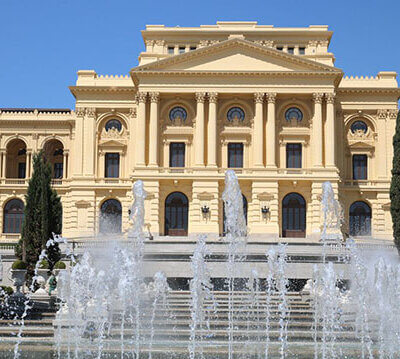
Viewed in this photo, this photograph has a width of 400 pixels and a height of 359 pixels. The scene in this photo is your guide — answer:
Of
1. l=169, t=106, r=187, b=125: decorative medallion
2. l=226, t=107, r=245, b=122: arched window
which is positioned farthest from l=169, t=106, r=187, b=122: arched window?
l=226, t=107, r=245, b=122: arched window

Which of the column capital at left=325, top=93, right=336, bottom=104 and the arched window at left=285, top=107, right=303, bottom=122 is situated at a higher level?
the column capital at left=325, top=93, right=336, bottom=104

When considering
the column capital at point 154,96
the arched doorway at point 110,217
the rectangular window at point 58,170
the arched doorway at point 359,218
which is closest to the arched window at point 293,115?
the arched doorway at point 359,218

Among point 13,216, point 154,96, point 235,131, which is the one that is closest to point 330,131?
point 235,131

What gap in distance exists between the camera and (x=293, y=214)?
51531mm

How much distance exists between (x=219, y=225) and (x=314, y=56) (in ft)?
49.4

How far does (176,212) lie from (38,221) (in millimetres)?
14562

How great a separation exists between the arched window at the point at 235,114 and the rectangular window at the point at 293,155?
13.0 feet

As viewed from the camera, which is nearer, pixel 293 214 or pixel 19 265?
pixel 19 265

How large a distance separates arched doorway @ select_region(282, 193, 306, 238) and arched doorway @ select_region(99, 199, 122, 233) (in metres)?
12.2

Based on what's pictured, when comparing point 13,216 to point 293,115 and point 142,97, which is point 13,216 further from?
point 293,115

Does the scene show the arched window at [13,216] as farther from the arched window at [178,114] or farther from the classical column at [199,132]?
the classical column at [199,132]

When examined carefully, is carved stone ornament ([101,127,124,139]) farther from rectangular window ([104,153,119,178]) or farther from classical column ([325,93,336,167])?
classical column ([325,93,336,167])

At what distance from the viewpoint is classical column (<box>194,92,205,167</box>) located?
5147 cm

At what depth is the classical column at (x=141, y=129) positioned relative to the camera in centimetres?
5166
